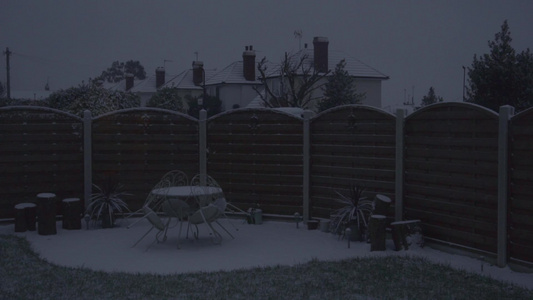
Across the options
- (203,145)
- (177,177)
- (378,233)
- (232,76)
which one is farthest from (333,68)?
(378,233)

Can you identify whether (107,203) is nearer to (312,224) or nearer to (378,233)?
(312,224)

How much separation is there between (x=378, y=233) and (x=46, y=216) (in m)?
5.41

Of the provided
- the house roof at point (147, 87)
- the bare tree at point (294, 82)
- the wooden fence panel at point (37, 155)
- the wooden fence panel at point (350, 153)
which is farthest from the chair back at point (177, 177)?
the house roof at point (147, 87)

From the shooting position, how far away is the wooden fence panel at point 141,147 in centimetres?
1082

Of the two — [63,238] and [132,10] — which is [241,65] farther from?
[63,238]

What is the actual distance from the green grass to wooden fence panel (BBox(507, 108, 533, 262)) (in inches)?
27.7

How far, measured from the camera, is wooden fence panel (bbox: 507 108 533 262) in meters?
6.73

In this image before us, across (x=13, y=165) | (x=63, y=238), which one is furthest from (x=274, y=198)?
(x=13, y=165)

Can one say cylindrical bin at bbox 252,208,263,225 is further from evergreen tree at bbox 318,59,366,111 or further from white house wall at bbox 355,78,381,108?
white house wall at bbox 355,78,381,108

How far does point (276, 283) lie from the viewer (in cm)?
639

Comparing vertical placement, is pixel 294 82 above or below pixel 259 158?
above

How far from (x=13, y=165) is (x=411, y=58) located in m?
16.7

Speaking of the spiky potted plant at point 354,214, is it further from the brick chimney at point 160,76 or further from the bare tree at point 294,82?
the brick chimney at point 160,76

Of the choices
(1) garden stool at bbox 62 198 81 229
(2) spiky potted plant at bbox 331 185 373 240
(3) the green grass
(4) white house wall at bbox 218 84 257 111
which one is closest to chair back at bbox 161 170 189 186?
(1) garden stool at bbox 62 198 81 229
